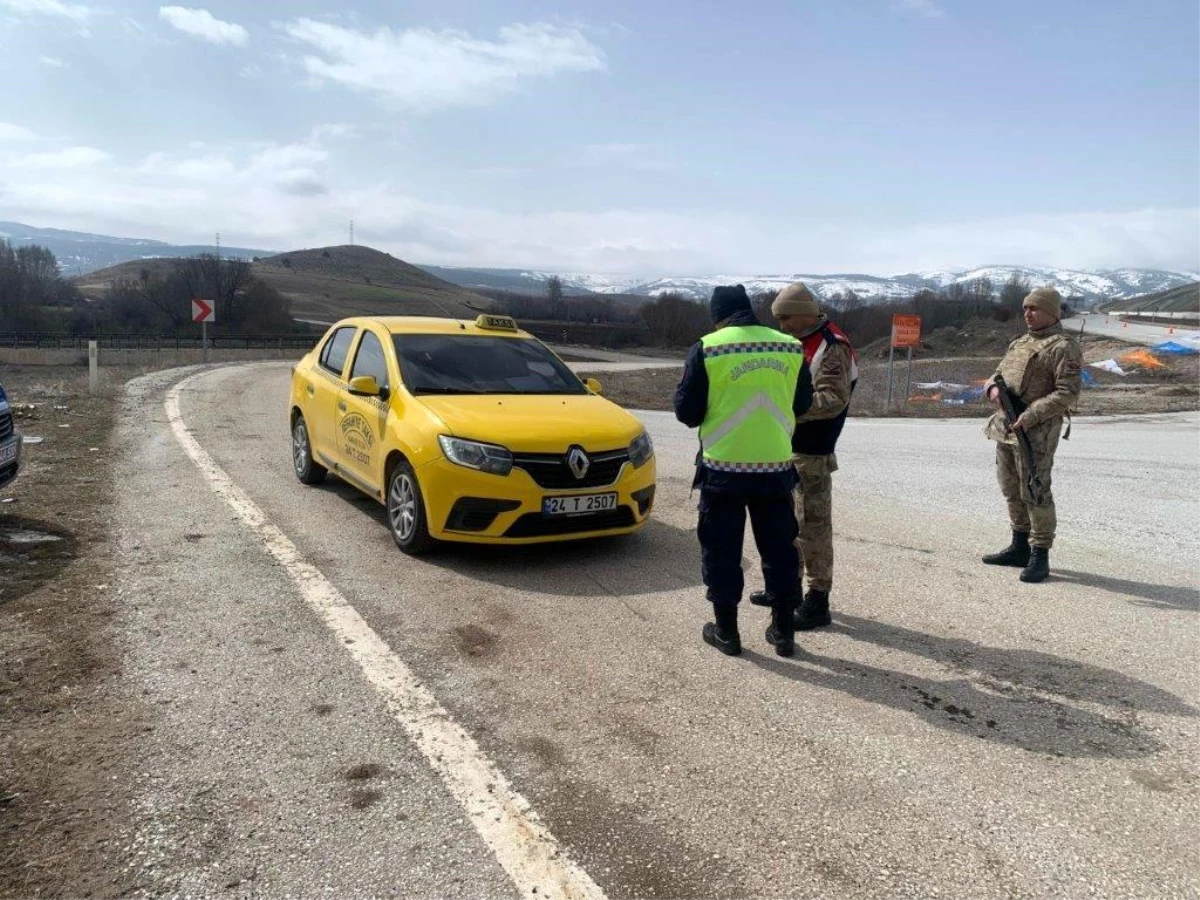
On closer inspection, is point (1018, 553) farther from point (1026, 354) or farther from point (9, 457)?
point (9, 457)

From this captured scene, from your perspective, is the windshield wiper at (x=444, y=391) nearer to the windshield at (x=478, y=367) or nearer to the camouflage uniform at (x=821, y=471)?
the windshield at (x=478, y=367)

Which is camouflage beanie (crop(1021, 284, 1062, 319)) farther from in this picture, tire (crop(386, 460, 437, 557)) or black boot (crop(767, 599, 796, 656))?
tire (crop(386, 460, 437, 557))

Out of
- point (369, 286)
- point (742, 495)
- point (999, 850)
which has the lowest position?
point (999, 850)

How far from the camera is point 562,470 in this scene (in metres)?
5.53

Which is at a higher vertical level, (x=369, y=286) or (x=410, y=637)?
(x=369, y=286)

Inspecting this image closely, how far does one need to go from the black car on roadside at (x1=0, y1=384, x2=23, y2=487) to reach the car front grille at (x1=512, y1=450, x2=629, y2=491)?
3.66 metres

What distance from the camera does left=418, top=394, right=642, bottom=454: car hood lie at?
552 cm

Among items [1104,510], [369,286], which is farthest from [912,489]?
[369,286]

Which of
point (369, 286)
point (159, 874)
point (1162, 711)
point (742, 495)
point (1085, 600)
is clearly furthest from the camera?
point (369, 286)

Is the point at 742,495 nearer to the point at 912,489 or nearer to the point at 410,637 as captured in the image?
the point at 410,637

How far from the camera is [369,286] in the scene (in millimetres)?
181875

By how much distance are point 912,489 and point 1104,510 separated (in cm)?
171

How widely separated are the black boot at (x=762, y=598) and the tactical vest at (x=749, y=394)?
68 centimetres

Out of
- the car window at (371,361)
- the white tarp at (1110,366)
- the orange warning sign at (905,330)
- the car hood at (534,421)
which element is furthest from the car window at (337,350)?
the white tarp at (1110,366)
